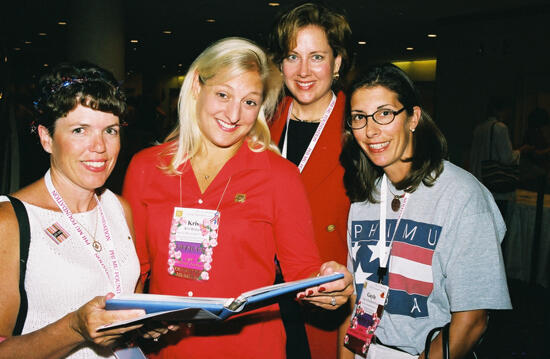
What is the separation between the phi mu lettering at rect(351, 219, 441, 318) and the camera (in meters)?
1.75

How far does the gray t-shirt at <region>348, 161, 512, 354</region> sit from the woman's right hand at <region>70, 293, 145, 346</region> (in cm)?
101

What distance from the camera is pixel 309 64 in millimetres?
2416

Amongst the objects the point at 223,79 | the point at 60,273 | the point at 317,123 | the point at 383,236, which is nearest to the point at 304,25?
the point at 317,123

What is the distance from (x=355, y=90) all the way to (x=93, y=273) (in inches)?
48.7

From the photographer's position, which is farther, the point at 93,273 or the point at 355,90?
the point at 355,90

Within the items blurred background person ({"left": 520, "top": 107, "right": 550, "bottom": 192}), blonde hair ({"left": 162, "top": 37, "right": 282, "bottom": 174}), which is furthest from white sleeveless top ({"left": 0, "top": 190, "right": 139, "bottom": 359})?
blurred background person ({"left": 520, "top": 107, "right": 550, "bottom": 192})

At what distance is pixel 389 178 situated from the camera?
6.68 feet

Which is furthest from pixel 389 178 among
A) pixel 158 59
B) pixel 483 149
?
pixel 158 59

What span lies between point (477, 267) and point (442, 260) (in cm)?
Result: 12

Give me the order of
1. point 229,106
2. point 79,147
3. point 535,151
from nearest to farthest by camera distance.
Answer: point 79,147, point 229,106, point 535,151

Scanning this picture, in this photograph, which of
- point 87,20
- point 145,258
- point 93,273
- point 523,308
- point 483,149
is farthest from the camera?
point 87,20

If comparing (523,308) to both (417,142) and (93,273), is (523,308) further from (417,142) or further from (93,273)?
(93,273)

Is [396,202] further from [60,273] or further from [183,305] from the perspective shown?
[60,273]

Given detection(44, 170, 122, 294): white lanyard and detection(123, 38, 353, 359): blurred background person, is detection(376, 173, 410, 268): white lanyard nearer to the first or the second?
detection(123, 38, 353, 359): blurred background person
